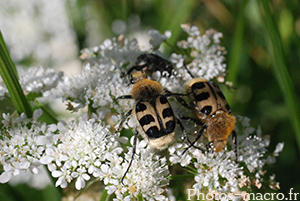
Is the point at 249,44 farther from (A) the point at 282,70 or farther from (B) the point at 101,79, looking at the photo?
(B) the point at 101,79

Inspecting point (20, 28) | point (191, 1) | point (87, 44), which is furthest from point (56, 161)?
point (20, 28)

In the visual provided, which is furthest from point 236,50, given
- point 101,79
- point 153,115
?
point 153,115

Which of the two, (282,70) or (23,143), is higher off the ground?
(23,143)

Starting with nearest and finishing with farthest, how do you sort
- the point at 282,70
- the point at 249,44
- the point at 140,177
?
1. the point at 140,177
2. the point at 282,70
3. the point at 249,44

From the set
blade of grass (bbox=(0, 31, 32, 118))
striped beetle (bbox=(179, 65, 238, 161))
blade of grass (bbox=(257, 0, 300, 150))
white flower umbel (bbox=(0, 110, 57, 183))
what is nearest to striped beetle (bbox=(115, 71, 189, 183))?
striped beetle (bbox=(179, 65, 238, 161))

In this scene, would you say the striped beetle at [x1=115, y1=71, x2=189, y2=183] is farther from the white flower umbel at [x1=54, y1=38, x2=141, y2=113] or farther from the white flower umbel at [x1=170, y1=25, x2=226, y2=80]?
the white flower umbel at [x1=170, y1=25, x2=226, y2=80]

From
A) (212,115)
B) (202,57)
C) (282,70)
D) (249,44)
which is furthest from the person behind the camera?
(249,44)
